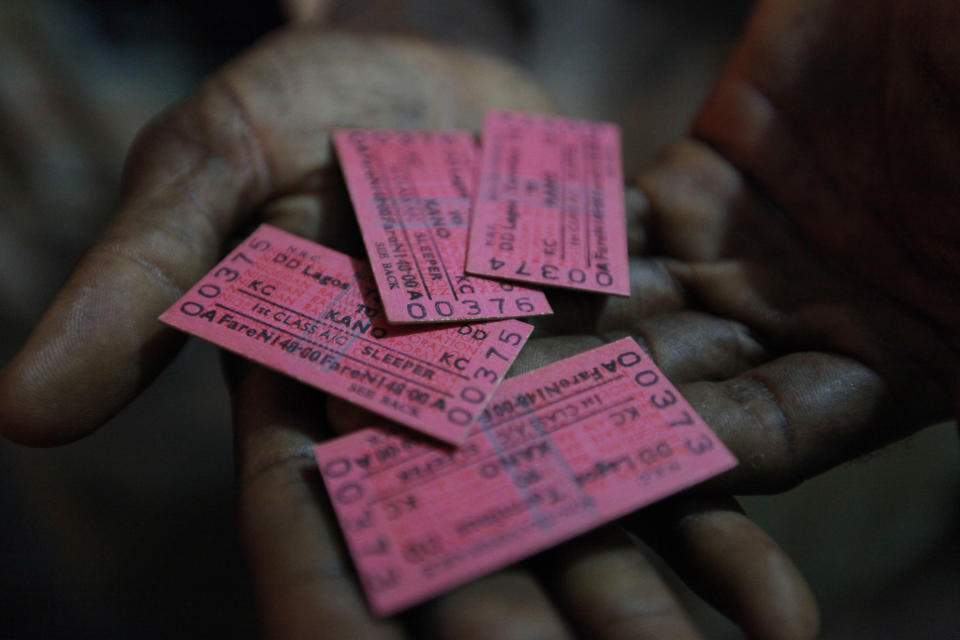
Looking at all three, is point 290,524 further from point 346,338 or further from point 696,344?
point 696,344

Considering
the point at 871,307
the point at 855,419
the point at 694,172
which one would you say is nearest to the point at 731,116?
the point at 694,172

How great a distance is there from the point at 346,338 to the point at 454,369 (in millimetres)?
164

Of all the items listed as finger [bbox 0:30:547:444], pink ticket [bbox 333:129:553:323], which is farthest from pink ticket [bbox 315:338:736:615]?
finger [bbox 0:30:547:444]

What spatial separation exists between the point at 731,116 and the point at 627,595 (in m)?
1.03

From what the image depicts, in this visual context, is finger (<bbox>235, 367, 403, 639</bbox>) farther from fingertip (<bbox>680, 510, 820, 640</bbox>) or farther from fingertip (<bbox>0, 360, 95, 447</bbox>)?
fingertip (<bbox>680, 510, 820, 640</bbox>)

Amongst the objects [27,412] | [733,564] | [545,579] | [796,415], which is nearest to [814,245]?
[796,415]

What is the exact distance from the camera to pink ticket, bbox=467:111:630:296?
3.87 ft

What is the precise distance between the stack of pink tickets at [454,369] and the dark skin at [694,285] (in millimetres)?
52

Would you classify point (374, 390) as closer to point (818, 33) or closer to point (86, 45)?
point (818, 33)

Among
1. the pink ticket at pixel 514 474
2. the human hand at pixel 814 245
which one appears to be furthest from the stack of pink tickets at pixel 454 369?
the human hand at pixel 814 245

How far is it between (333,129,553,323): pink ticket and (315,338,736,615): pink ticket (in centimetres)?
16

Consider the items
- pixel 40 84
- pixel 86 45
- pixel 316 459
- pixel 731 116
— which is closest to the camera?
pixel 316 459

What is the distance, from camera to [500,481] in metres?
0.92

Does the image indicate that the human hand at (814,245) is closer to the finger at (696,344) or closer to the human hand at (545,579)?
the finger at (696,344)
